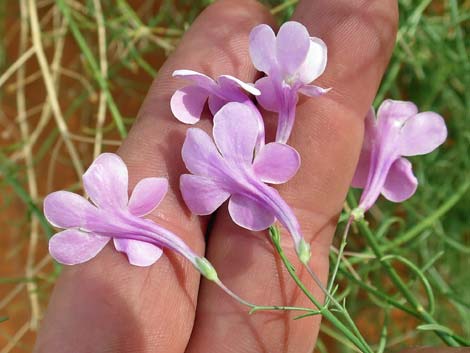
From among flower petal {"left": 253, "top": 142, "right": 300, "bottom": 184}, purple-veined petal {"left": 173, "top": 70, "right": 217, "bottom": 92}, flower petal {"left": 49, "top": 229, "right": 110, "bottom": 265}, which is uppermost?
purple-veined petal {"left": 173, "top": 70, "right": 217, "bottom": 92}

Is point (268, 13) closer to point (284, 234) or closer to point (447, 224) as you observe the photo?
point (284, 234)

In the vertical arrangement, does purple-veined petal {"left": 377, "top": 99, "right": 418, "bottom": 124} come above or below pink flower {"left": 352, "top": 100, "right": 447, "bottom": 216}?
above

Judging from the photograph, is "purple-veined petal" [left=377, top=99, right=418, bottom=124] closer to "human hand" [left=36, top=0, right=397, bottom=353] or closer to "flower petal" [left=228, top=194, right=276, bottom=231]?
"human hand" [left=36, top=0, right=397, bottom=353]

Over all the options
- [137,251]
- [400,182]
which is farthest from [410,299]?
[137,251]

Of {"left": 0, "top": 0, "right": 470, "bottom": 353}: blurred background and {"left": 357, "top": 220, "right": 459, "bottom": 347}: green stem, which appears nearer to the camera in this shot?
{"left": 357, "top": 220, "right": 459, "bottom": 347}: green stem

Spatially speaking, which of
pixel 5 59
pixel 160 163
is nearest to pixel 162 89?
pixel 160 163

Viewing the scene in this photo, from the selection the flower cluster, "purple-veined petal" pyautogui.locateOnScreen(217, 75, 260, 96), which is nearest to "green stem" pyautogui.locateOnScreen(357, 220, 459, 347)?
the flower cluster

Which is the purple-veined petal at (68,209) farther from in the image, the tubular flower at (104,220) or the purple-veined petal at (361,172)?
the purple-veined petal at (361,172)
